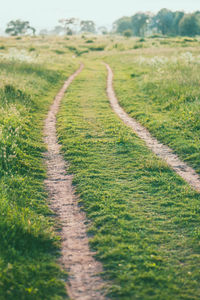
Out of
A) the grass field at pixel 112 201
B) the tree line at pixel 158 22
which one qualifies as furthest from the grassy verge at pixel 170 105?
the tree line at pixel 158 22

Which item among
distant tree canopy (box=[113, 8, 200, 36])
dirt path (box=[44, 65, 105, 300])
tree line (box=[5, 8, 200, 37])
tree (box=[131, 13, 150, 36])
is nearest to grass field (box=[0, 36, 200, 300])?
dirt path (box=[44, 65, 105, 300])

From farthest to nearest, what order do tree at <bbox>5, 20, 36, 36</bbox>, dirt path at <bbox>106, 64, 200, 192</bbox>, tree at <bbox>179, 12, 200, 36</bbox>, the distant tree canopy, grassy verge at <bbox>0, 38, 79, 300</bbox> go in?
tree at <bbox>5, 20, 36, 36</bbox> → the distant tree canopy → tree at <bbox>179, 12, 200, 36</bbox> → dirt path at <bbox>106, 64, 200, 192</bbox> → grassy verge at <bbox>0, 38, 79, 300</bbox>

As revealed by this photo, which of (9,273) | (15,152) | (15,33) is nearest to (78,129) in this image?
(15,152)

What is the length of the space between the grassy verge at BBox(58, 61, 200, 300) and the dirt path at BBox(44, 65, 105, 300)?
21cm

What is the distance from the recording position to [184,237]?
225 inches

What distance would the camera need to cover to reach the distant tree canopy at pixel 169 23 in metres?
97.6

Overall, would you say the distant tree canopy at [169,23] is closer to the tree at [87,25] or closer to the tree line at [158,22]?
the tree line at [158,22]

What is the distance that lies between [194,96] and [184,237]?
420 inches

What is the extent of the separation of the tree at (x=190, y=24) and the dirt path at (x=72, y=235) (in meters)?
103

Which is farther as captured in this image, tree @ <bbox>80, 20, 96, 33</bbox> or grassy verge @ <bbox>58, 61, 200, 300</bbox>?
tree @ <bbox>80, 20, 96, 33</bbox>

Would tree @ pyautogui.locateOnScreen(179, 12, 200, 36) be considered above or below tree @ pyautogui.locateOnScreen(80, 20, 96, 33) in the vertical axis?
below

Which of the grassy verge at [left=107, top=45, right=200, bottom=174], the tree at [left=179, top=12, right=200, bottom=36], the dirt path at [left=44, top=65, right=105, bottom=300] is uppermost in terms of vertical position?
the tree at [left=179, top=12, right=200, bottom=36]

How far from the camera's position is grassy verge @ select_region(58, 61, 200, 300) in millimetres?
4676

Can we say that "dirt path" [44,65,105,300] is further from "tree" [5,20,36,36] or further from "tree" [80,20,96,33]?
"tree" [80,20,96,33]
